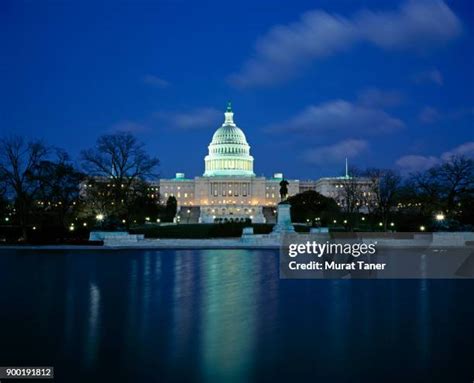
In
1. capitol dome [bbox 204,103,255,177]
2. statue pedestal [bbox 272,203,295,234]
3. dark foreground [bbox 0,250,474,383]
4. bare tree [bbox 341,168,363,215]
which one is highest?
capitol dome [bbox 204,103,255,177]

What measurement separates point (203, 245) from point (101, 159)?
13.8m

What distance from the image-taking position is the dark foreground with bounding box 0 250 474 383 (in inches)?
355

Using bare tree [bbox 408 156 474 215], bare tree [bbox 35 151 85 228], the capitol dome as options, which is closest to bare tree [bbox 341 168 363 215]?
bare tree [bbox 408 156 474 215]

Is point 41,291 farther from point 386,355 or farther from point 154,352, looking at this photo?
point 386,355

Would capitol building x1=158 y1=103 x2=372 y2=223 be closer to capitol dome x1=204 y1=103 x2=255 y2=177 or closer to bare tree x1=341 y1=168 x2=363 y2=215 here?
capitol dome x1=204 y1=103 x2=255 y2=177

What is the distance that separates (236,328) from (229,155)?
131401mm

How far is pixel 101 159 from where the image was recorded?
46.2 meters

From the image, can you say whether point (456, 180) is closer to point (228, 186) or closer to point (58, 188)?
point (58, 188)

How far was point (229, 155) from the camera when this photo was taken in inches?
5615

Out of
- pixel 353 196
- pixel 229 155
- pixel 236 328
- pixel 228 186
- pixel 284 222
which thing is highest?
pixel 229 155

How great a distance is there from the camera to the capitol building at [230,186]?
131625 millimetres

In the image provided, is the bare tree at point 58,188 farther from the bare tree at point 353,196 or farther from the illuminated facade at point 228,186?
the illuminated facade at point 228,186

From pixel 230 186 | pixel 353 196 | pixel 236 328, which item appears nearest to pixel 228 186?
pixel 230 186

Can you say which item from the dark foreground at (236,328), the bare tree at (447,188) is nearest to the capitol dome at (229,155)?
the bare tree at (447,188)
